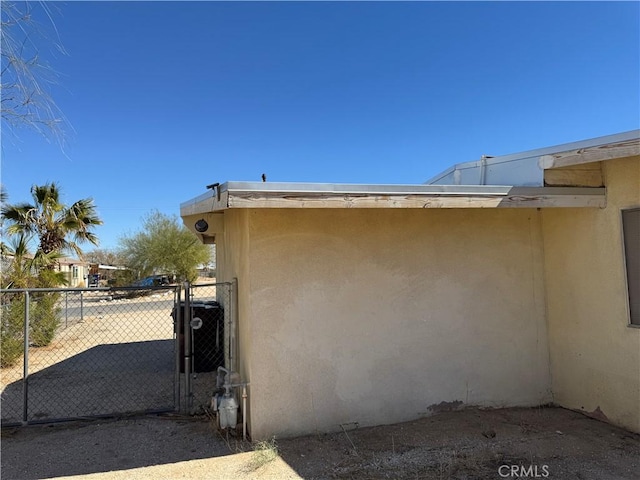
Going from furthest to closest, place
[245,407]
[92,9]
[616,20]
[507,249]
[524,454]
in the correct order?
1. [616,20]
2. [92,9]
3. [507,249]
4. [245,407]
5. [524,454]

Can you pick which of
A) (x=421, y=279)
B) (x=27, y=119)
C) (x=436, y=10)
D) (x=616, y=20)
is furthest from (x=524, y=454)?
(x=436, y=10)

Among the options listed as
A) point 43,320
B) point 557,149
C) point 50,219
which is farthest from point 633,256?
point 50,219

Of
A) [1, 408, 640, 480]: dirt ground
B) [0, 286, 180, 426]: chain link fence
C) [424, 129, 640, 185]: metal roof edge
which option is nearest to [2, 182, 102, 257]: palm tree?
[0, 286, 180, 426]: chain link fence

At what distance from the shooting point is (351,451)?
3.91 m

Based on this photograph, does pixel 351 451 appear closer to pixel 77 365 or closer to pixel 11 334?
pixel 77 365

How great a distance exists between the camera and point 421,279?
4.79 meters

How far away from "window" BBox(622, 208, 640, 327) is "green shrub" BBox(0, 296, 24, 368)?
10332mm

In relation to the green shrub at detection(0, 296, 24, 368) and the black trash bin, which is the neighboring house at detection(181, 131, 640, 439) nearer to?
the black trash bin

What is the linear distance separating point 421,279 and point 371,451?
1.92 metres

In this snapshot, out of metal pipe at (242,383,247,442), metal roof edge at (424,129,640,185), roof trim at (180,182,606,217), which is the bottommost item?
metal pipe at (242,383,247,442)

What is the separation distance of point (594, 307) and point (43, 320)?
11.6 meters

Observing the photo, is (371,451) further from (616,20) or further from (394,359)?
(616,20)

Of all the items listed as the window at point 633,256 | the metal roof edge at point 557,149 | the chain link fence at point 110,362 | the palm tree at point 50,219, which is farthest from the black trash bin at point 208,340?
the palm tree at point 50,219

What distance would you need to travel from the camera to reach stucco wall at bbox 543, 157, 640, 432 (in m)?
4.34
